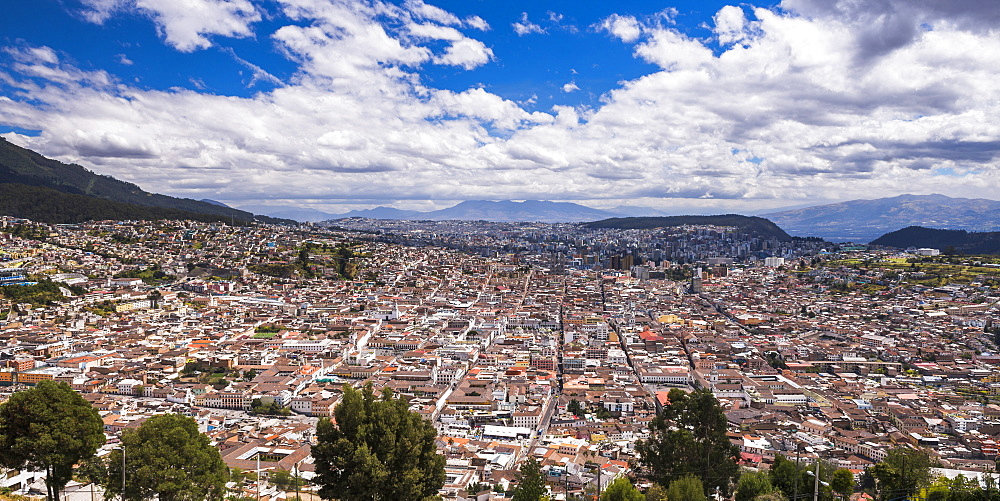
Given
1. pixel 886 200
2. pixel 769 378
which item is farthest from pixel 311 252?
pixel 886 200

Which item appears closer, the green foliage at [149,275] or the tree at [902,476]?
the tree at [902,476]

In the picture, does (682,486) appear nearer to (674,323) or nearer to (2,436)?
(2,436)

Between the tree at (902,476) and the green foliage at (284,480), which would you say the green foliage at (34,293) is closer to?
the green foliage at (284,480)

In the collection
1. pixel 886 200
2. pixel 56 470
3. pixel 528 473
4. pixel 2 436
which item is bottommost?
pixel 528 473

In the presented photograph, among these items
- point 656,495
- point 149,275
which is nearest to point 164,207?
point 149,275

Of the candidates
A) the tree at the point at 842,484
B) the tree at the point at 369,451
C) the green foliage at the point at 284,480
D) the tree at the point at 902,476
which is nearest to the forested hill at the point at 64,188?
the green foliage at the point at 284,480
